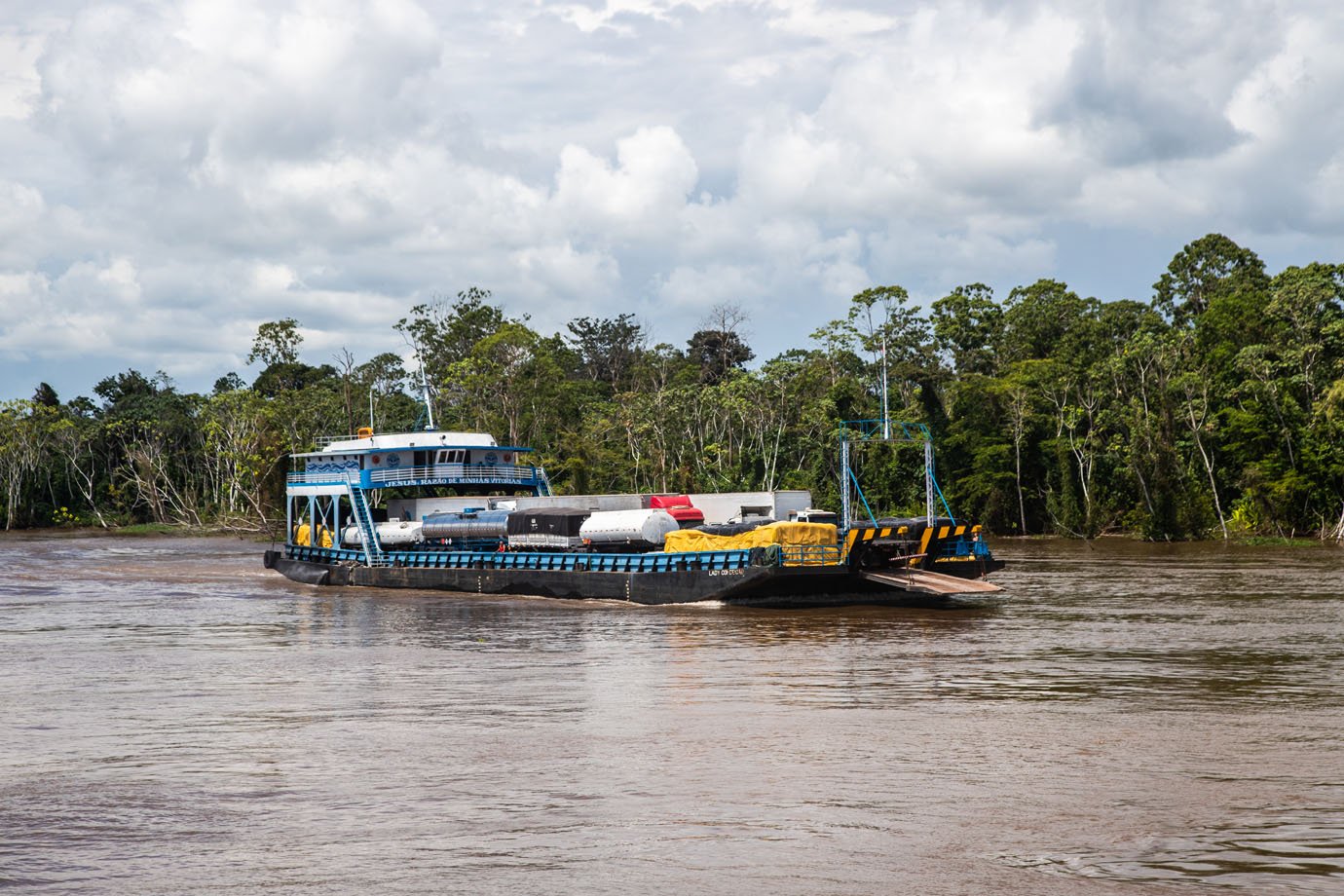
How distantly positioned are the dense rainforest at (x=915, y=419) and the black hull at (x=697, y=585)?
824 inches

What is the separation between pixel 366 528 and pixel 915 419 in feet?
140

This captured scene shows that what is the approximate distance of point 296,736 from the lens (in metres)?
16.1

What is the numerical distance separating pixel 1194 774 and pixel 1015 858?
391 centimetres

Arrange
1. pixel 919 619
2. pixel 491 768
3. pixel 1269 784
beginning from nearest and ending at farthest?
pixel 1269 784
pixel 491 768
pixel 919 619

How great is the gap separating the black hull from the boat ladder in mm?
2238

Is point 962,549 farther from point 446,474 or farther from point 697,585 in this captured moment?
point 446,474

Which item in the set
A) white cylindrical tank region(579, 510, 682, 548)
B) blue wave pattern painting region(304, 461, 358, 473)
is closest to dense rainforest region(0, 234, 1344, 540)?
blue wave pattern painting region(304, 461, 358, 473)

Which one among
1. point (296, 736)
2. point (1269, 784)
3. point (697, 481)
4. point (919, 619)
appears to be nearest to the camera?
point (1269, 784)

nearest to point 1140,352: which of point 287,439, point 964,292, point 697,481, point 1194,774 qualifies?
point 964,292

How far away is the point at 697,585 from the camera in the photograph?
32.5 m

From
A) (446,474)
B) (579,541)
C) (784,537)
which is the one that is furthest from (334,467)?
(784,537)

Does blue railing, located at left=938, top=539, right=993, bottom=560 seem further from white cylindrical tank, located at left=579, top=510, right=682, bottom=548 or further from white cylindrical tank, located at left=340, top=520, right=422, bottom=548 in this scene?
white cylindrical tank, located at left=340, top=520, right=422, bottom=548

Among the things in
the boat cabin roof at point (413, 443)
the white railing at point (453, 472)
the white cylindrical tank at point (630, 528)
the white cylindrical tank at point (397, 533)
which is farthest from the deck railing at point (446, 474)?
the white cylindrical tank at point (630, 528)

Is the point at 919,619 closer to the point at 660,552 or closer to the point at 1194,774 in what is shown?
the point at 660,552
